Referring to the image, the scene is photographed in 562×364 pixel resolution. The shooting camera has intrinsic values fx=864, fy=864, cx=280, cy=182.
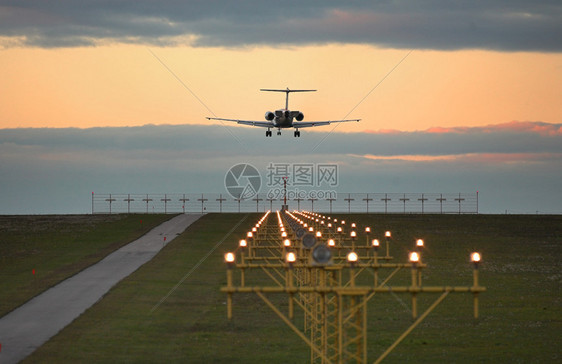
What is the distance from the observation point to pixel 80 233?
4614 inches

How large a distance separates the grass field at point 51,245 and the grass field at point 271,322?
676 cm

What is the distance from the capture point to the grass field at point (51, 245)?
69250mm

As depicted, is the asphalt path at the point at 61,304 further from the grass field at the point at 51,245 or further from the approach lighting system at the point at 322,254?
the approach lighting system at the point at 322,254

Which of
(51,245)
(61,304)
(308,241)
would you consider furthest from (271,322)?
(51,245)

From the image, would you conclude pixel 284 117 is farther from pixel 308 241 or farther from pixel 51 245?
pixel 308 241

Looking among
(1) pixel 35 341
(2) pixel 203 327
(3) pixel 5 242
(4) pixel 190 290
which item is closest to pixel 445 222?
(3) pixel 5 242

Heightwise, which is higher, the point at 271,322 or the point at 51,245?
the point at 51,245

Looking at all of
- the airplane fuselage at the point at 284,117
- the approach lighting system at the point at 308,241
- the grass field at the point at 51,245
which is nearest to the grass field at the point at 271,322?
the grass field at the point at 51,245

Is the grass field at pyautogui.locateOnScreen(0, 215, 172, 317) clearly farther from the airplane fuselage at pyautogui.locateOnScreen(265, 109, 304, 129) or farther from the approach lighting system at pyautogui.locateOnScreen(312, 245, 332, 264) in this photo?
the approach lighting system at pyautogui.locateOnScreen(312, 245, 332, 264)

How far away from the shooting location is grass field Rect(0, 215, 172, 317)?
227 ft

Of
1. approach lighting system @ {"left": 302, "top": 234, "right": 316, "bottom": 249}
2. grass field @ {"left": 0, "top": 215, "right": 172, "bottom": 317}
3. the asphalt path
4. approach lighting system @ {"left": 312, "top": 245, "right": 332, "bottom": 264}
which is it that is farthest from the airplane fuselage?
approach lighting system @ {"left": 312, "top": 245, "right": 332, "bottom": 264}

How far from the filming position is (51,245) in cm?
10188

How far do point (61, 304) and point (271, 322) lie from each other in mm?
14955

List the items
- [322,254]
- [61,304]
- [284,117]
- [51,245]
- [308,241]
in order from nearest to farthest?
[322,254] → [308,241] → [61,304] → [51,245] → [284,117]
